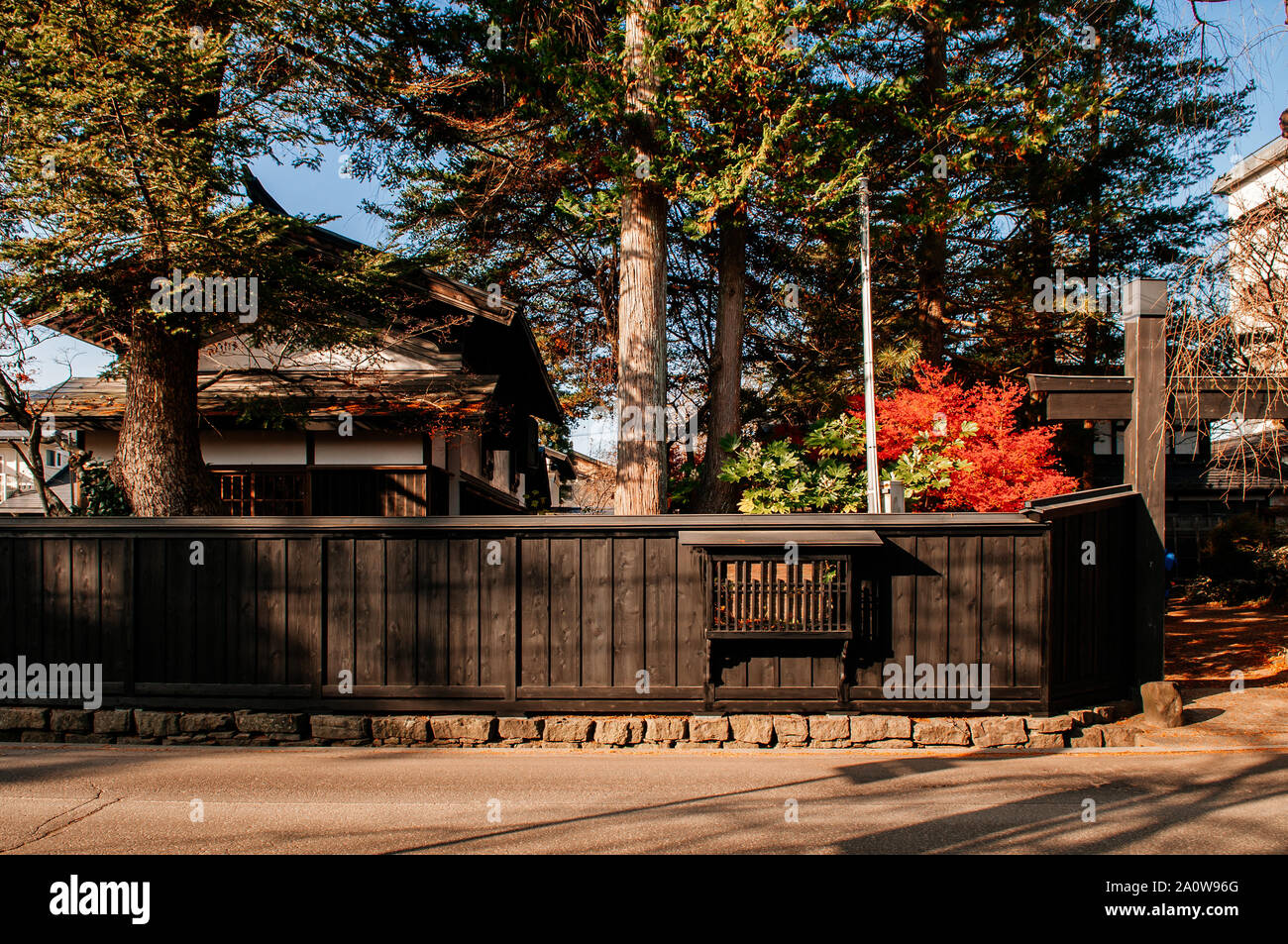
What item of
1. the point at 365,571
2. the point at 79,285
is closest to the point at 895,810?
the point at 365,571

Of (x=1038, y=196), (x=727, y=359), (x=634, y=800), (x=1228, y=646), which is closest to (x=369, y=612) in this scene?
(x=634, y=800)

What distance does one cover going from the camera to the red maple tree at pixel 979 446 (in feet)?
38.2

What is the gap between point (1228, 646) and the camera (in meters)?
12.3

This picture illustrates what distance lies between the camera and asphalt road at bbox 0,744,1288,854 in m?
4.76

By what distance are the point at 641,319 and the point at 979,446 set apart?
591cm

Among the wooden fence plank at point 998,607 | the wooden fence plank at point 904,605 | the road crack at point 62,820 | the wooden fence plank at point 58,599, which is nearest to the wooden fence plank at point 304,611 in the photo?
the road crack at point 62,820

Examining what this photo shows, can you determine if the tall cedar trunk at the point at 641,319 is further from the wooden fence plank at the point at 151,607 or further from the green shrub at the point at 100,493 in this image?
the green shrub at the point at 100,493

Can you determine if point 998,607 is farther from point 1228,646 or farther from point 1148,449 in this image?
point 1228,646

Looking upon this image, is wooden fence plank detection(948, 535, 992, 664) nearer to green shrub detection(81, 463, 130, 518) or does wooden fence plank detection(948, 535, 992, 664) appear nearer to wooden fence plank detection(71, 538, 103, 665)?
wooden fence plank detection(71, 538, 103, 665)

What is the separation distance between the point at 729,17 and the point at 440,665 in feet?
32.7

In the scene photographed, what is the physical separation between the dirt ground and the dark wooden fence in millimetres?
3508

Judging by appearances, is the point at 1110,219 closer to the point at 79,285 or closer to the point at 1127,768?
the point at 1127,768

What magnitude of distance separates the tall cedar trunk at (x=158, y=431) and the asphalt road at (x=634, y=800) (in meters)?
3.31

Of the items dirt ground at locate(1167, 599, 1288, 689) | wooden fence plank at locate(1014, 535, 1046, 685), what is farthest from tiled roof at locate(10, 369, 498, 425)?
dirt ground at locate(1167, 599, 1288, 689)
